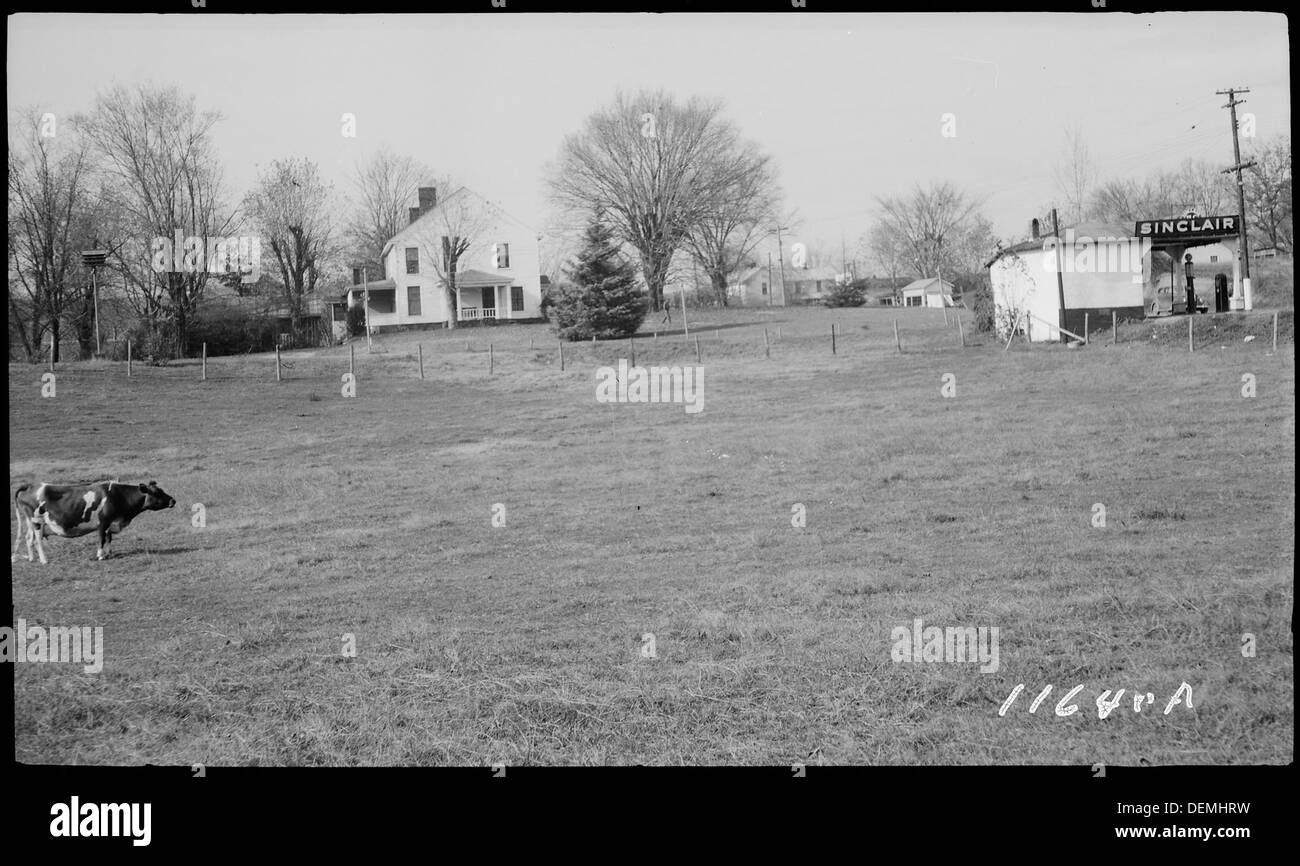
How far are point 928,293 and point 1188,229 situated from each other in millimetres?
4071

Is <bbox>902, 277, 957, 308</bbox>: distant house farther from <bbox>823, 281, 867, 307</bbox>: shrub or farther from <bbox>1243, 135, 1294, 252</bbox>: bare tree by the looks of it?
<bbox>1243, 135, 1294, 252</bbox>: bare tree

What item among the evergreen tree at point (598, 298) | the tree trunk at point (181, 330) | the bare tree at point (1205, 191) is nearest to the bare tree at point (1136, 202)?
the bare tree at point (1205, 191)

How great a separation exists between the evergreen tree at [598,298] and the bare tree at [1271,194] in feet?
17.0

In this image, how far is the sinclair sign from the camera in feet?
31.9

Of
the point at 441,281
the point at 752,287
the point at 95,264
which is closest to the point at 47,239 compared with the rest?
the point at 95,264

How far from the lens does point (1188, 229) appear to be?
422 inches

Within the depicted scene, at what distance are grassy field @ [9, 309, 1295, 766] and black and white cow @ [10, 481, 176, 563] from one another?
0.24m

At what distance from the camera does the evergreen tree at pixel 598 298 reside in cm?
964

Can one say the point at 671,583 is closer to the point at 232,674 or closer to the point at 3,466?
the point at 232,674

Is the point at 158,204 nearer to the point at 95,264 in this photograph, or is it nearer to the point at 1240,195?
the point at 95,264

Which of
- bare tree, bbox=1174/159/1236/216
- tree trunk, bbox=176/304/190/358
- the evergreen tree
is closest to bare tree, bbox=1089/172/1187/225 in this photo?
bare tree, bbox=1174/159/1236/216

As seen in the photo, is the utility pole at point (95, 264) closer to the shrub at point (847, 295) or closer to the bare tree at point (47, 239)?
the bare tree at point (47, 239)
